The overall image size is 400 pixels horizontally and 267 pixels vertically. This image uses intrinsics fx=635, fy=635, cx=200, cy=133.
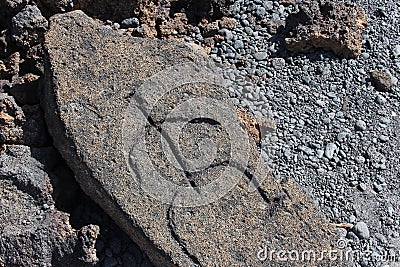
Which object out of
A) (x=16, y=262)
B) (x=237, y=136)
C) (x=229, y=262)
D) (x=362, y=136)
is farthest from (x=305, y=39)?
(x=16, y=262)

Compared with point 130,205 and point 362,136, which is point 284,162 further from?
point 130,205

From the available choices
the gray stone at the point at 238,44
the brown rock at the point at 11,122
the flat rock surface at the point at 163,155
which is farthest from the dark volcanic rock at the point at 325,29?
the brown rock at the point at 11,122

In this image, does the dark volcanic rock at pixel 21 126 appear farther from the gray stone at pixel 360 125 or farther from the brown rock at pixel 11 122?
the gray stone at pixel 360 125

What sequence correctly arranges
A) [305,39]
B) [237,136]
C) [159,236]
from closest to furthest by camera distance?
1. [159,236]
2. [237,136]
3. [305,39]

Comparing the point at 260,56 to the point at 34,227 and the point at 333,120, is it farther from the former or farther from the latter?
the point at 34,227

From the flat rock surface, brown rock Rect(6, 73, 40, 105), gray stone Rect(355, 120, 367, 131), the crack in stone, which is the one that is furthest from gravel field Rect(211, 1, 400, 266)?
brown rock Rect(6, 73, 40, 105)

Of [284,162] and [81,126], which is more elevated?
[81,126]

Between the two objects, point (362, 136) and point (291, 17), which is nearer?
point (362, 136)
